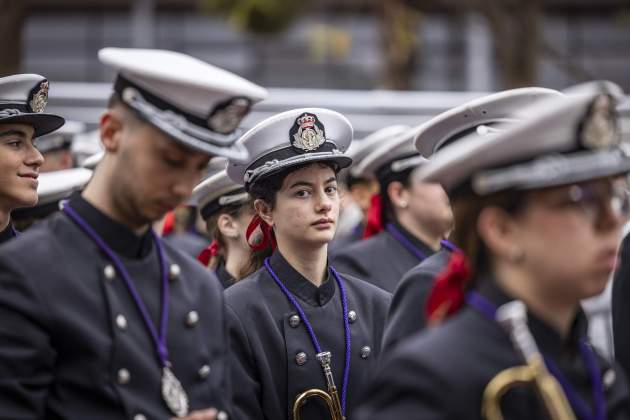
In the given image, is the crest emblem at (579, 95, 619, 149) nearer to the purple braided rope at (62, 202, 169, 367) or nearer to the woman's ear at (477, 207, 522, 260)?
the woman's ear at (477, 207, 522, 260)

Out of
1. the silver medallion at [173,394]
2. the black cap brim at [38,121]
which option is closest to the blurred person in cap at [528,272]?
the silver medallion at [173,394]

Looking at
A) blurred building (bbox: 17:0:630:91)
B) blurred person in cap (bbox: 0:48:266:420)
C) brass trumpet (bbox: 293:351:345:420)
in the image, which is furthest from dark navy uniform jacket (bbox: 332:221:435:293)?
blurred building (bbox: 17:0:630:91)

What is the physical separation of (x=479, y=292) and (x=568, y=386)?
0.36 m

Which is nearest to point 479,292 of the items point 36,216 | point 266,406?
point 266,406

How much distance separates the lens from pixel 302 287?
547 cm

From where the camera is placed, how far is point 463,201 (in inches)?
136

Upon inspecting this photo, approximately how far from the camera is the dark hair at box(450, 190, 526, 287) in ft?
11.1

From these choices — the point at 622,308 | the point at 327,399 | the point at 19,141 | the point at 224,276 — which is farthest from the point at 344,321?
the point at 19,141

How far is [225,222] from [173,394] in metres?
3.24

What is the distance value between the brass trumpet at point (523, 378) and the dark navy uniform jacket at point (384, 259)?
368 cm

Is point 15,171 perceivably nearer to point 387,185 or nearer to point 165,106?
point 165,106

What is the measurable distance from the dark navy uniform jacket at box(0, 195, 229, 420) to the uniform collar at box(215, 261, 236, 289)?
107 inches

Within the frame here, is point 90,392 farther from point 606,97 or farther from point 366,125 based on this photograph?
point 366,125

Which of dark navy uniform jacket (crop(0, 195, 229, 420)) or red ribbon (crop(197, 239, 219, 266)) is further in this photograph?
red ribbon (crop(197, 239, 219, 266))
